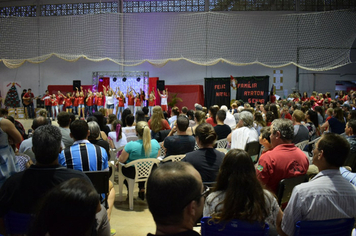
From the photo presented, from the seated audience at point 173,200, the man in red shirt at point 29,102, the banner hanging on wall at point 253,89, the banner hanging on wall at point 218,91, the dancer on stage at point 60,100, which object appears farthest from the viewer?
the man in red shirt at point 29,102

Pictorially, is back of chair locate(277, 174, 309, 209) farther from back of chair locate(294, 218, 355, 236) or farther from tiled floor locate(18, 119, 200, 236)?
tiled floor locate(18, 119, 200, 236)

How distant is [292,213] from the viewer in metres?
2.19

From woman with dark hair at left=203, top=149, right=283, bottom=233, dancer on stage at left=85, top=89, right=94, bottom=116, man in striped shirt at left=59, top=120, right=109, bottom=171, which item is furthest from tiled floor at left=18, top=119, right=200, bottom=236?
dancer on stage at left=85, top=89, right=94, bottom=116

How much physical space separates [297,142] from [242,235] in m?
4.28

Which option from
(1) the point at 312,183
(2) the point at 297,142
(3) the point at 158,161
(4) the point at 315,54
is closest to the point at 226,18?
(4) the point at 315,54

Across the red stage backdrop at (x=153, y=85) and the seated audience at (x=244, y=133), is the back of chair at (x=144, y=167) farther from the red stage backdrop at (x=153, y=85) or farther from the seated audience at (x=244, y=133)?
the red stage backdrop at (x=153, y=85)

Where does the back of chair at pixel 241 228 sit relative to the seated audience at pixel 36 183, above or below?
below

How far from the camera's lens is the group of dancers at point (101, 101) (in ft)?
56.2

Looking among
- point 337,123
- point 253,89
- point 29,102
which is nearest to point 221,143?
point 337,123

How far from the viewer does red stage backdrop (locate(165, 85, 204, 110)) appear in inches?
725

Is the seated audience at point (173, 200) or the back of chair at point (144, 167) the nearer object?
the seated audience at point (173, 200)

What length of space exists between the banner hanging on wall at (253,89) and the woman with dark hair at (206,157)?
503 inches

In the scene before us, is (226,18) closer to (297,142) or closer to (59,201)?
(297,142)

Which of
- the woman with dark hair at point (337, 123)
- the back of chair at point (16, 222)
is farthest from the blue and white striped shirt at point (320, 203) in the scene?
the woman with dark hair at point (337, 123)
